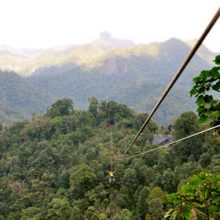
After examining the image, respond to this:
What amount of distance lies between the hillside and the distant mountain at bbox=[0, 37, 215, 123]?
4680 cm

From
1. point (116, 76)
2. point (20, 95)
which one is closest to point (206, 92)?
point (20, 95)

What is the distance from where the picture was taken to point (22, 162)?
36312mm

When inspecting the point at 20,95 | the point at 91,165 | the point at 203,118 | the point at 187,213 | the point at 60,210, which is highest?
the point at 20,95

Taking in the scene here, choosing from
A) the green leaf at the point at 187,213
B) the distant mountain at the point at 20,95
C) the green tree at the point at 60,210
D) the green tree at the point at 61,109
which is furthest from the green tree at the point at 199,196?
the distant mountain at the point at 20,95

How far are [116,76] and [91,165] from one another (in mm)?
109319

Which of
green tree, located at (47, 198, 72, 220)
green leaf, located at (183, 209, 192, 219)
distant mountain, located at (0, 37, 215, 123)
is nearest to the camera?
green leaf, located at (183, 209, 192, 219)

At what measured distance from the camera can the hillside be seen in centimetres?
2120

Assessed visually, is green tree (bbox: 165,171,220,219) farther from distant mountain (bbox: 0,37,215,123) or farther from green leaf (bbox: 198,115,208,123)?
distant mountain (bbox: 0,37,215,123)

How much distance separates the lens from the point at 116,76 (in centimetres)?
13650

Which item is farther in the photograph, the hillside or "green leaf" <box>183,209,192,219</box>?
the hillside

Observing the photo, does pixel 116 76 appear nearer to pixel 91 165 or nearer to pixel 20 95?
pixel 20 95

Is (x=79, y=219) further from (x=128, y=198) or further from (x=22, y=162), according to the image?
(x=22, y=162)

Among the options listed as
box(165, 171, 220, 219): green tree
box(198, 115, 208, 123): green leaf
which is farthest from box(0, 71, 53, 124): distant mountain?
box(198, 115, 208, 123): green leaf

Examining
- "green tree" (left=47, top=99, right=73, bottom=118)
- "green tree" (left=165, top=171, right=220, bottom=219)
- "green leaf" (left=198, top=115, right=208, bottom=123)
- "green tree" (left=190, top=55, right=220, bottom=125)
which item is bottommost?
"green tree" (left=165, top=171, right=220, bottom=219)
